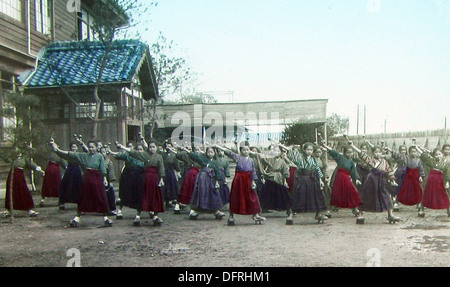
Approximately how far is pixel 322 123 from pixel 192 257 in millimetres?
3105

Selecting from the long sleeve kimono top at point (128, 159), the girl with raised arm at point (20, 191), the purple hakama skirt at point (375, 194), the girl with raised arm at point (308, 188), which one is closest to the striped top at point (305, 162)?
the girl with raised arm at point (308, 188)

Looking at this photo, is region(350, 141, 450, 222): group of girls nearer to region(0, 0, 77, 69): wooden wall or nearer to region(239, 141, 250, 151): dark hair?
region(239, 141, 250, 151): dark hair

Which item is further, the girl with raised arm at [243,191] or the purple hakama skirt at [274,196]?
the purple hakama skirt at [274,196]

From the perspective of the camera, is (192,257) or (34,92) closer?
(192,257)

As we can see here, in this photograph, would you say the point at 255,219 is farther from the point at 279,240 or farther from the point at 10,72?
the point at 10,72

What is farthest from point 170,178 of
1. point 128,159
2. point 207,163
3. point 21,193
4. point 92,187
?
point 21,193

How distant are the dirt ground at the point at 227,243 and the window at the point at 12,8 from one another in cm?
288

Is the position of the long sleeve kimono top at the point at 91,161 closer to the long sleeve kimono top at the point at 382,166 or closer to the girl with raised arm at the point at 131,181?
the girl with raised arm at the point at 131,181

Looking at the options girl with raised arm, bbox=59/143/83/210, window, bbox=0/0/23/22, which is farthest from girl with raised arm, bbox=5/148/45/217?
window, bbox=0/0/23/22

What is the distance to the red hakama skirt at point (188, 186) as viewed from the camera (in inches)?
323

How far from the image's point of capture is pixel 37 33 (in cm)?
718

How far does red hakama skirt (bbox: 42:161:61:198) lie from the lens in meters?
7.78

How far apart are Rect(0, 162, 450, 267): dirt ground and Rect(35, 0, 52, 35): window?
10.9 ft
